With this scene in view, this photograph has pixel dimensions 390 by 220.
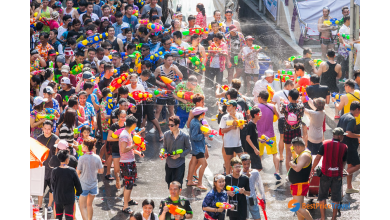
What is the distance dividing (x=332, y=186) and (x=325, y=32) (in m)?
5.86

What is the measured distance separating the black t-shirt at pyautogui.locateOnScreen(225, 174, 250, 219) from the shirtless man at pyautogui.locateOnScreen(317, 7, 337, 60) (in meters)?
5.41

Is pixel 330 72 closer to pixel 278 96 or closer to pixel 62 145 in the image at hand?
pixel 278 96

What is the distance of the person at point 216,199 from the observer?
612 centimetres

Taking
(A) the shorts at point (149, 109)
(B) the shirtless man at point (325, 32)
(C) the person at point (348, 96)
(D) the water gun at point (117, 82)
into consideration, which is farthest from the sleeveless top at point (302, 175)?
(B) the shirtless man at point (325, 32)

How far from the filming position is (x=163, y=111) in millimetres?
9383

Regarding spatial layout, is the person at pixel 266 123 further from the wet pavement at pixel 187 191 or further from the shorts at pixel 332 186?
the shorts at pixel 332 186

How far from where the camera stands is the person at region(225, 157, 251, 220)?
6.34 m

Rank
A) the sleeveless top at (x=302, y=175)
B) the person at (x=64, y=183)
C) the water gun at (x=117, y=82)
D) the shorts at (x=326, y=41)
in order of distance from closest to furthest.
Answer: the person at (x=64, y=183)
the sleeveless top at (x=302, y=175)
the water gun at (x=117, y=82)
the shorts at (x=326, y=41)

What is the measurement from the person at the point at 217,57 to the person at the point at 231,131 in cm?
240

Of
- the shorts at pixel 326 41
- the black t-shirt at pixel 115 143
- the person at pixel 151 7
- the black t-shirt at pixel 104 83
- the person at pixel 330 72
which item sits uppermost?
the person at pixel 151 7

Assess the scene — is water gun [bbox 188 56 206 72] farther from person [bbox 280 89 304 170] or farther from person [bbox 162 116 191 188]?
person [bbox 162 116 191 188]

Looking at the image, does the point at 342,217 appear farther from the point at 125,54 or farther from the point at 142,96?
the point at 125,54

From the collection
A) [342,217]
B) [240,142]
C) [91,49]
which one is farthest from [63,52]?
[342,217]

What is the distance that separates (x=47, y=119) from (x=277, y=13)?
8866 mm
